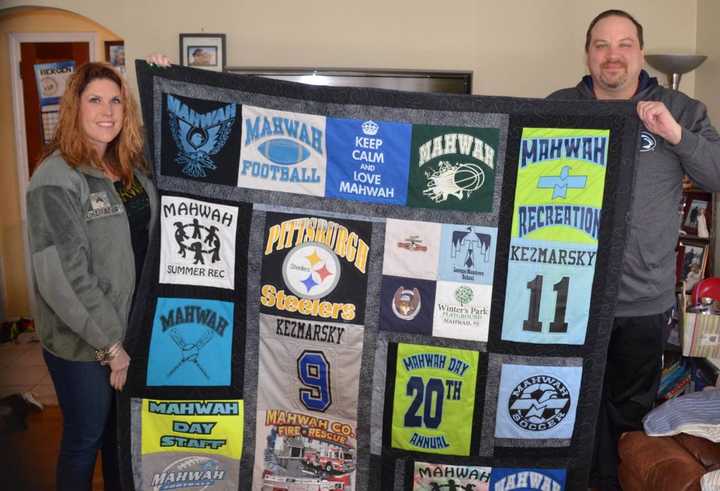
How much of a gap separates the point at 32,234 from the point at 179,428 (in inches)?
28.0

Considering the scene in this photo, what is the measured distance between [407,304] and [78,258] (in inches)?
35.4

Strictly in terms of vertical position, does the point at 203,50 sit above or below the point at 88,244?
above

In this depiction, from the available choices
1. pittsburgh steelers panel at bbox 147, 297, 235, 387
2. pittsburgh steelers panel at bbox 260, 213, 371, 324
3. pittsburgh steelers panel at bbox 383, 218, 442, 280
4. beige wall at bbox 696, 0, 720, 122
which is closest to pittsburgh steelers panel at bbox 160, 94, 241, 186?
pittsburgh steelers panel at bbox 260, 213, 371, 324

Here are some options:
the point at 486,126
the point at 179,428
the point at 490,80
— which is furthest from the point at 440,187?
the point at 490,80

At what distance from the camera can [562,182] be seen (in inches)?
80.6

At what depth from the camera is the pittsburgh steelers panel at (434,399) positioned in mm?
2115

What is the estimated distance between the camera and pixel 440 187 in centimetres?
207

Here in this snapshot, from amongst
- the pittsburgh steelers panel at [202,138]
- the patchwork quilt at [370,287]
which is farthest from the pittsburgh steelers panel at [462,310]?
the pittsburgh steelers panel at [202,138]

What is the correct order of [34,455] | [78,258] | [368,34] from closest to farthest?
1. [34,455]
2. [78,258]
3. [368,34]

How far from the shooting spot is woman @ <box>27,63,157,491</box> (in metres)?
1.93

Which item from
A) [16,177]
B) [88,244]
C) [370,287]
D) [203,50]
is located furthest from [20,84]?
[370,287]

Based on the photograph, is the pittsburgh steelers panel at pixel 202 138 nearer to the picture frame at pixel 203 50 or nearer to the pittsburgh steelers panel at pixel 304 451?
the pittsburgh steelers panel at pixel 304 451

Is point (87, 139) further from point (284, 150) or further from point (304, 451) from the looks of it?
point (304, 451)

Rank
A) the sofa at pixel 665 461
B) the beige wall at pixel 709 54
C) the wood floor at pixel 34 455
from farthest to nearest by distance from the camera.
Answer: the beige wall at pixel 709 54
the sofa at pixel 665 461
the wood floor at pixel 34 455
